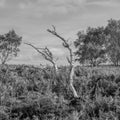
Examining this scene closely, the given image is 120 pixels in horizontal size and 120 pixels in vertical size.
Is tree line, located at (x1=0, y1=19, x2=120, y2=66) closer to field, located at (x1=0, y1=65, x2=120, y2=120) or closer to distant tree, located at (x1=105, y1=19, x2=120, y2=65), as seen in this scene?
distant tree, located at (x1=105, y1=19, x2=120, y2=65)

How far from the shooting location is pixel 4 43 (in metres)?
52.1

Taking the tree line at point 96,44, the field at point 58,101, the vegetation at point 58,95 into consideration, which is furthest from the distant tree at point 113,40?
the field at point 58,101

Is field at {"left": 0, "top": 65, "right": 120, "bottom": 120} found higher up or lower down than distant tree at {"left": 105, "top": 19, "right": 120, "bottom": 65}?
lower down

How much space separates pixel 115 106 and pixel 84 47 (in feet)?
147

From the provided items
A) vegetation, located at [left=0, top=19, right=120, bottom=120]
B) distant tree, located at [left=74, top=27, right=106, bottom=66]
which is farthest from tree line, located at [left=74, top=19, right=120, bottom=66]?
vegetation, located at [left=0, top=19, right=120, bottom=120]

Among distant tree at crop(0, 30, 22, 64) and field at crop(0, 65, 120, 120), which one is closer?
field at crop(0, 65, 120, 120)

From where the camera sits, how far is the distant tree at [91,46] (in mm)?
50750

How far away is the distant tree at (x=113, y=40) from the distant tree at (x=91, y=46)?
1.21 metres

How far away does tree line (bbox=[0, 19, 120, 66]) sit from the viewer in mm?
50891

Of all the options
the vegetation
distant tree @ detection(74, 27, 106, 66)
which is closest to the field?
the vegetation

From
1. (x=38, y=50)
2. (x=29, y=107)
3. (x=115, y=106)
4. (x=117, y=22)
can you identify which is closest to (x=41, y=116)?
(x=29, y=107)

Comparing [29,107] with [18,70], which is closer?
[29,107]

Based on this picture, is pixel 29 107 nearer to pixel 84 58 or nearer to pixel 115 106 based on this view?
pixel 115 106

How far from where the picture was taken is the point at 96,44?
174ft
